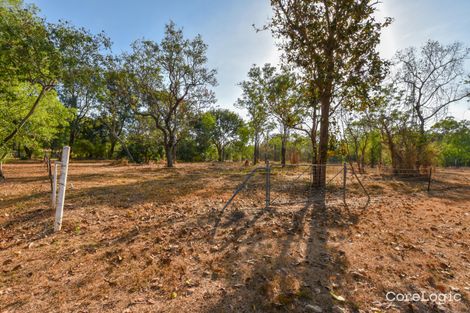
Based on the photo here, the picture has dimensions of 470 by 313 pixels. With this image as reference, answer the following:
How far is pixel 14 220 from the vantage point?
5145 mm

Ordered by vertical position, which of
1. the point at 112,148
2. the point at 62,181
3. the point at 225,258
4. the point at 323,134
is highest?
the point at 323,134

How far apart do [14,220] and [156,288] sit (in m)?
4.82

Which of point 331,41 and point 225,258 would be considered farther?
point 331,41

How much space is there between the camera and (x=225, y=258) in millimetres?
3721

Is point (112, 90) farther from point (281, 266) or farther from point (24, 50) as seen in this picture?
point (281, 266)

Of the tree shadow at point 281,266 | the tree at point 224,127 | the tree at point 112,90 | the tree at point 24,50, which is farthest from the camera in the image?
the tree at point 224,127

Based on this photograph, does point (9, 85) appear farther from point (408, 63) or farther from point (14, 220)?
point (408, 63)

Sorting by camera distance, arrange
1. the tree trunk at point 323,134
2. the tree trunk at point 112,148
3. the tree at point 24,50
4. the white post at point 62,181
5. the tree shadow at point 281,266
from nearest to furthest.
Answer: the tree shadow at point 281,266
the white post at point 62,181
the tree at point 24,50
the tree trunk at point 323,134
the tree trunk at point 112,148

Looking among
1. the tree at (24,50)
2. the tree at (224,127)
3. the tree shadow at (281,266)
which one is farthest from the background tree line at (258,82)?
the tree at (224,127)

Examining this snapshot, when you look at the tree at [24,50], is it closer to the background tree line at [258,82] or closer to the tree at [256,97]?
the background tree line at [258,82]

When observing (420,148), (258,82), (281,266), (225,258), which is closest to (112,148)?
(258,82)

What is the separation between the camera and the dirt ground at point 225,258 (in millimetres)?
2695

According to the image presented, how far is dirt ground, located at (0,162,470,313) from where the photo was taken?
106 inches

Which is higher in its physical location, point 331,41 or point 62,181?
point 331,41
